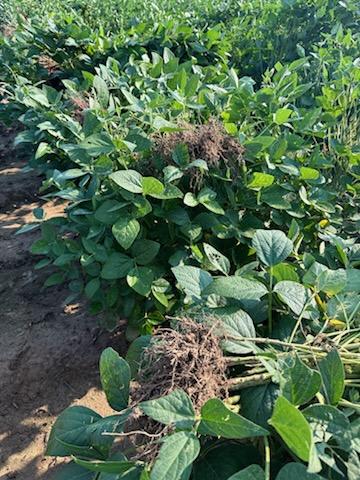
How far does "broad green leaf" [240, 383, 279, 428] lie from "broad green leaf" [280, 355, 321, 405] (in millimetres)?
100

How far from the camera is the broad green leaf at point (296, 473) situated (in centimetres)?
71

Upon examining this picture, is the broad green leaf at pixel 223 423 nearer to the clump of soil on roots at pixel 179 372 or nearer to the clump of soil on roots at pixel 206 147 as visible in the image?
the clump of soil on roots at pixel 179 372

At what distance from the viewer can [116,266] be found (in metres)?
1.73

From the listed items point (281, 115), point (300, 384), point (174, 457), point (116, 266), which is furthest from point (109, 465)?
point (281, 115)

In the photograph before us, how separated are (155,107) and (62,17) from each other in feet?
8.15

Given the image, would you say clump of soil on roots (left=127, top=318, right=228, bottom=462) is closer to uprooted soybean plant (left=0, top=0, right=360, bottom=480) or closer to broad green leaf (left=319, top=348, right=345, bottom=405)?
uprooted soybean plant (left=0, top=0, right=360, bottom=480)

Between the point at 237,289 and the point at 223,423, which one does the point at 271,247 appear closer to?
the point at 237,289

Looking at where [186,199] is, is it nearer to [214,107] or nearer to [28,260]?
[214,107]

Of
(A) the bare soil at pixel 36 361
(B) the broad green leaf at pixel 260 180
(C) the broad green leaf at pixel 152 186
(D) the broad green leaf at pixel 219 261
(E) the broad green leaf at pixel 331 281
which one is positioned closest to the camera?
(E) the broad green leaf at pixel 331 281

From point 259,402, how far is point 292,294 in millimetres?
260

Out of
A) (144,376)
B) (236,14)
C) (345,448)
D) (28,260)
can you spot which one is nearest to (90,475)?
(144,376)

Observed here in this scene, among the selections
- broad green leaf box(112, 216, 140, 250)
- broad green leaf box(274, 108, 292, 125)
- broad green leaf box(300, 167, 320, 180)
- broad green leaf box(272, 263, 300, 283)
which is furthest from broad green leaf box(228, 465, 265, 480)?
broad green leaf box(274, 108, 292, 125)

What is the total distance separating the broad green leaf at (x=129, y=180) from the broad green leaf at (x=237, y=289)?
1.92ft

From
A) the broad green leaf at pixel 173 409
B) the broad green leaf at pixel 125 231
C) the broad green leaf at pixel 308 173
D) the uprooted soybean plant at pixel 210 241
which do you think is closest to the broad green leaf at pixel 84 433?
the uprooted soybean plant at pixel 210 241
